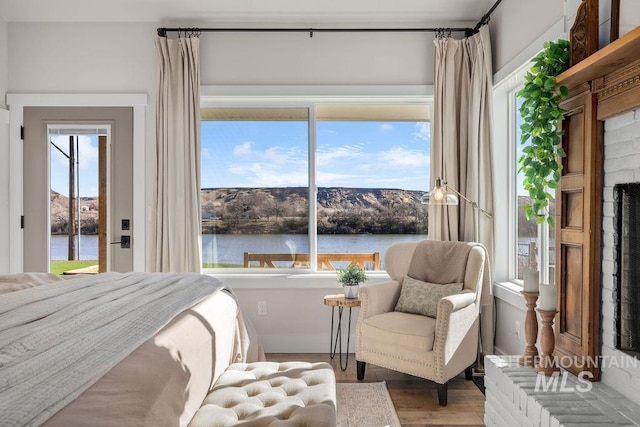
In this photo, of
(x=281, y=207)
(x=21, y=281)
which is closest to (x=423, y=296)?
(x=281, y=207)

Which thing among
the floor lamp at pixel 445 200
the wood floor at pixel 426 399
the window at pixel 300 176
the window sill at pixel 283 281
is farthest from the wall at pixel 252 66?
the floor lamp at pixel 445 200

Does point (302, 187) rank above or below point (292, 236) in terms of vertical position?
above

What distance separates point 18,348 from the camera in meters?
1.45

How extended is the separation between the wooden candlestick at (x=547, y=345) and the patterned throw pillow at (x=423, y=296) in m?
0.95

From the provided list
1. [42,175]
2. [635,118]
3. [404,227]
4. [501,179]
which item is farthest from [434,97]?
[42,175]

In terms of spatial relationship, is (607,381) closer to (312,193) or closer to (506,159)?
(506,159)

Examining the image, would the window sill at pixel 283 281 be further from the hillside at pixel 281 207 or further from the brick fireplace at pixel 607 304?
the brick fireplace at pixel 607 304

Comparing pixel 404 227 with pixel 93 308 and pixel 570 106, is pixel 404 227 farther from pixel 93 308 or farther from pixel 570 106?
pixel 93 308

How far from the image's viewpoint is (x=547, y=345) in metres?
2.29

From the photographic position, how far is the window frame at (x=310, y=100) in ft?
13.2

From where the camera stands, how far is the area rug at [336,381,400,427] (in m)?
2.65

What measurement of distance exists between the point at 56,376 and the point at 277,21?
340cm

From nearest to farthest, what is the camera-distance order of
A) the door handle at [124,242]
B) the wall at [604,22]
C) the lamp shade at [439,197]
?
the wall at [604,22] → the lamp shade at [439,197] → the door handle at [124,242]

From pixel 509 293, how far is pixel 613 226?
148cm
